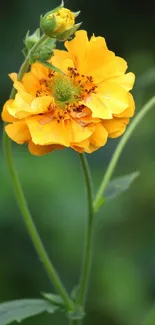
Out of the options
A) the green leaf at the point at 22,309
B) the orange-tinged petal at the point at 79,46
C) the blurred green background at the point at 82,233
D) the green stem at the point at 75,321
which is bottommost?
the blurred green background at the point at 82,233

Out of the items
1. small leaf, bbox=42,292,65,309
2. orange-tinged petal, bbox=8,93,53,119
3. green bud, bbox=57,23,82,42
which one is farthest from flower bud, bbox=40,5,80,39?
small leaf, bbox=42,292,65,309

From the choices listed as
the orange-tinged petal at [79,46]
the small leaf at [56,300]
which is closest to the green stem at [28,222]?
the small leaf at [56,300]

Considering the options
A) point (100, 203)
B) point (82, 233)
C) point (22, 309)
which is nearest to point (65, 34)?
point (100, 203)

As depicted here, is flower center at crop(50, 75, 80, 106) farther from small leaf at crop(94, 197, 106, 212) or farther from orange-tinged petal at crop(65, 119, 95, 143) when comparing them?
small leaf at crop(94, 197, 106, 212)

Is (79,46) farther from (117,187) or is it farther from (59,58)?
(117,187)

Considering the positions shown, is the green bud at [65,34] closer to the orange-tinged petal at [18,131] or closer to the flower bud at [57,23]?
the flower bud at [57,23]

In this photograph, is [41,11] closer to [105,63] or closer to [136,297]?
[136,297]
